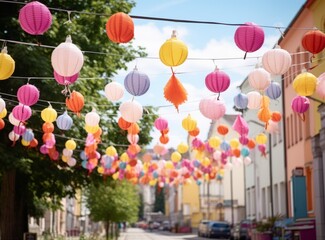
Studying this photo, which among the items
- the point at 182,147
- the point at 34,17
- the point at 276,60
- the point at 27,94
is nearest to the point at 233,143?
the point at 182,147

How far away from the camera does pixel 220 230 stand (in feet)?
197

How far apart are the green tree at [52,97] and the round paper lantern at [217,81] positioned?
8196 millimetres

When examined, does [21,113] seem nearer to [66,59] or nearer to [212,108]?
[212,108]

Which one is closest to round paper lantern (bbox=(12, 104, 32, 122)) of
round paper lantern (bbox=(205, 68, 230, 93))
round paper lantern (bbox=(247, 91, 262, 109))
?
round paper lantern (bbox=(247, 91, 262, 109))

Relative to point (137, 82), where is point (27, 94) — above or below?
above

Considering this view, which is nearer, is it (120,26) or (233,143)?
(120,26)

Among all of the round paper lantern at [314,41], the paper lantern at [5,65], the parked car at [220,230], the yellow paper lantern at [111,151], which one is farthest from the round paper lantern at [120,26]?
the parked car at [220,230]

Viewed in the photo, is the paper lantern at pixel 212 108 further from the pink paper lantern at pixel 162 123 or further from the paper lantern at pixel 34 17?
the paper lantern at pixel 34 17

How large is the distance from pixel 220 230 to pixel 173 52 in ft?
160

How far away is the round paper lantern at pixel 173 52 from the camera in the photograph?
12789 millimetres

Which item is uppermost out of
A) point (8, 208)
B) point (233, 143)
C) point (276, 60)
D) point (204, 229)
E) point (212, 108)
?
point (233, 143)

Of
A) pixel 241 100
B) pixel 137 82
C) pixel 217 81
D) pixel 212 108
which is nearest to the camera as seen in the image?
pixel 137 82

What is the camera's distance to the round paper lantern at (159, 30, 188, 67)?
1279 centimetres

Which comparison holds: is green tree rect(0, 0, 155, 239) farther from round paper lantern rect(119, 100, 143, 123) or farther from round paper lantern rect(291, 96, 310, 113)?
round paper lantern rect(291, 96, 310, 113)
